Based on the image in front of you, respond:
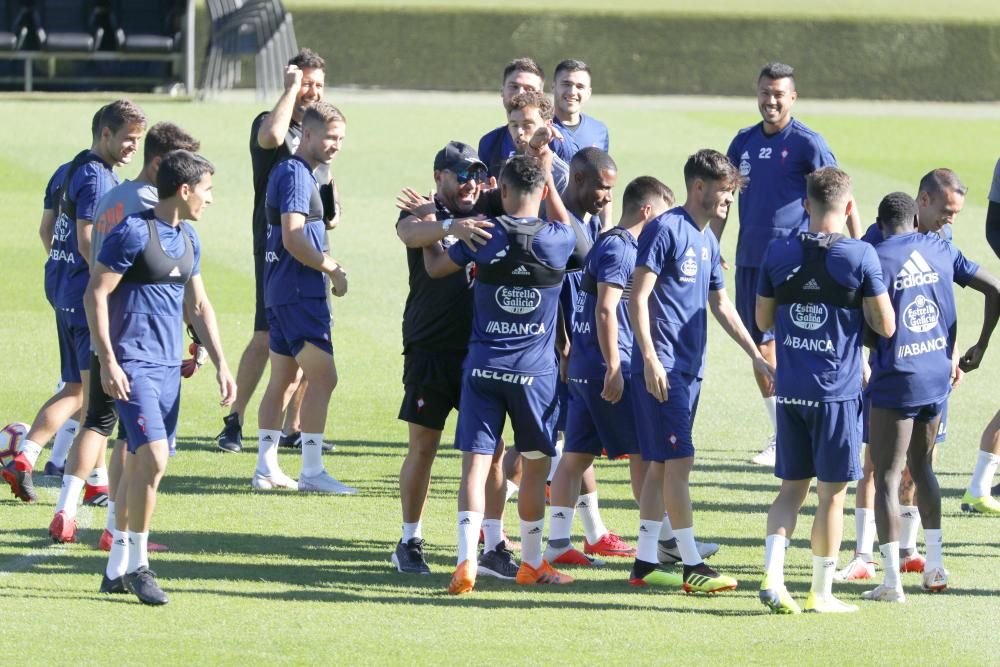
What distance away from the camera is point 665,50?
1348 inches

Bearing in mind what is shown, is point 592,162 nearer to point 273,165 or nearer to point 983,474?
point 273,165

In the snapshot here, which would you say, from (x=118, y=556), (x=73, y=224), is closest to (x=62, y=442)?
(x=73, y=224)

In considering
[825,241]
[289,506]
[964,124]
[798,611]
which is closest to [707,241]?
[825,241]

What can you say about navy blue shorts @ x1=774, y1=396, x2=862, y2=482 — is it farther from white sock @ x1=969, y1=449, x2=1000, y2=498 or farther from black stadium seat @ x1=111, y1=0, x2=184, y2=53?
black stadium seat @ x1=111, y1=0, x2=184, y2=53

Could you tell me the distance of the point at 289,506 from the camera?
902 cm

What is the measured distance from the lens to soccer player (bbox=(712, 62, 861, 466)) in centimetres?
1054

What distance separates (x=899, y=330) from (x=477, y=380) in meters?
1.98

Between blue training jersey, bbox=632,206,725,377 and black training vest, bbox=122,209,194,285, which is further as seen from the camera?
blue training jersey, bbox=632,206,725,377

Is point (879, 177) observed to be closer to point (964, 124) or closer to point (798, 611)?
point (964, 124)

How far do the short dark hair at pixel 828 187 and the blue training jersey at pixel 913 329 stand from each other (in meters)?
0.41

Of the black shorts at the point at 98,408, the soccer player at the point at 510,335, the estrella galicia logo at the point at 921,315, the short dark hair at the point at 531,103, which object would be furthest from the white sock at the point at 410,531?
the estrella galicia logo at the point at 921,315

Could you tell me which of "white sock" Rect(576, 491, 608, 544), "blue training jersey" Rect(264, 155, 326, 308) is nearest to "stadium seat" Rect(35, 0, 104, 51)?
"blue training jersey" Rect(264, 155, 326, 308)

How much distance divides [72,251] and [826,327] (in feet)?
14.0

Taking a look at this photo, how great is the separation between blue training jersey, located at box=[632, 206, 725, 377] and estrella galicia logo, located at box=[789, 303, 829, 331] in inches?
19.7
